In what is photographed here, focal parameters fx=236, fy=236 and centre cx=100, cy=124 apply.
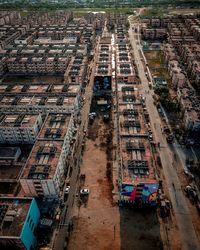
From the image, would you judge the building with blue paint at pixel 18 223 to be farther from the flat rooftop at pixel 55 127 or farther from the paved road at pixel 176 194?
the paved road at pixel 176 194

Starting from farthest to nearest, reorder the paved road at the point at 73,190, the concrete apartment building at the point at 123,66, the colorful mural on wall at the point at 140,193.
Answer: the concrete apartment building at the point at 123,66 → the colorful mural on wall at the point at 140,193 → the paved road at the point at 73,190

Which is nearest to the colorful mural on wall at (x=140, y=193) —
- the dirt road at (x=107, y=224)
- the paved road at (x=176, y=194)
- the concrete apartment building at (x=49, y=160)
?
the dirt road at (x=107, y=224)

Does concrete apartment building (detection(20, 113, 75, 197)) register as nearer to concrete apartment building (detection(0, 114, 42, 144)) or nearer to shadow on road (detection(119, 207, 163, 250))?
concrete apartment building (detection(0, 114, 42, 144))

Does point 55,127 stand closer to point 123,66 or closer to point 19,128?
point 19,128

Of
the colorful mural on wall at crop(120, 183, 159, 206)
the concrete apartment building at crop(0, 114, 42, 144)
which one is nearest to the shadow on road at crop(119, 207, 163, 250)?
the colorful mural on wall at crop(120, 183, 159, 206)

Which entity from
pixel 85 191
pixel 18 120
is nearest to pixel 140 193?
pixel 85 191

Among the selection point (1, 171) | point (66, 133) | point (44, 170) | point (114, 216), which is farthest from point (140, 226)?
point (1, 171)

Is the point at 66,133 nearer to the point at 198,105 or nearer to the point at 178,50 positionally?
the point at 198,105
